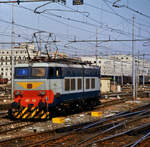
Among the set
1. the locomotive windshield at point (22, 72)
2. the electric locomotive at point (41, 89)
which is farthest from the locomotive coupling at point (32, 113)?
the locomotive windshield at point (22, 72)

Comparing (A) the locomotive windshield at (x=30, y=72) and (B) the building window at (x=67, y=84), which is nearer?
(A) the locomotive windshield at (x=30, y=72)

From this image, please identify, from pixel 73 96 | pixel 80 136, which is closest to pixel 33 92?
pixel 73 96

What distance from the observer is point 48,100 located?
16.9 meters

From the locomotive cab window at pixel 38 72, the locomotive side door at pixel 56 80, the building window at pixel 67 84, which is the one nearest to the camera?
the locomotive cab window at pixel 38 72

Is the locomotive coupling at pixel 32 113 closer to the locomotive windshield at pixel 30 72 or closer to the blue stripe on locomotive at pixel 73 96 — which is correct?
the blue stripe on locomotive at pixel 73 96

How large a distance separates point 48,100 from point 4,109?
800 cm

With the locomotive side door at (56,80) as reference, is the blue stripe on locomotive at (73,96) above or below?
below

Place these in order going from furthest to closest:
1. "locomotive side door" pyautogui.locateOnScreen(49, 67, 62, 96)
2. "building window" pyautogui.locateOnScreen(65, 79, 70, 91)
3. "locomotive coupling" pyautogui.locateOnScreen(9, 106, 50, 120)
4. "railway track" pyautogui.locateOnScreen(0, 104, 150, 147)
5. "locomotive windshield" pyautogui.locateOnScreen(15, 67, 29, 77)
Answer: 1. "building window" pyautogui.locateOnScreen(65, 79, 70, 91)
2. "locomotive windshield" pyautogui.locateOnScreen(15, 67, 29, 77)
3. "locomotive side door" pyautogui.locateOnScreen(49, 67, 62, 96)
4. "locomotive coupling" pyautogui.locateOnScreen(9, 106, 50, 120)
5. "railway track" pyautogui.locateOnScreen(0, 104, 150, 147)

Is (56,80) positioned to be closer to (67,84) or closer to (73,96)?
(67,84)

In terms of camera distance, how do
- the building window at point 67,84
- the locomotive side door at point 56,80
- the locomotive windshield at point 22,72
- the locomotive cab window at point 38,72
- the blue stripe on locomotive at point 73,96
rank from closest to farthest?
1. the locomotive cab window at point 38,72
2. the locomotive side door at point 56,80
3. the locomotive windshield at point 22,72
4. the blue stripe on locomotive at point 73,96
5. the building window at point 67,84

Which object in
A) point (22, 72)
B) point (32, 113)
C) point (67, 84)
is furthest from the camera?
point (67, 84)

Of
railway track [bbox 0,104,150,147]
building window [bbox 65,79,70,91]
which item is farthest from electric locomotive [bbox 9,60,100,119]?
railway track [bbox 0,104,150,147]

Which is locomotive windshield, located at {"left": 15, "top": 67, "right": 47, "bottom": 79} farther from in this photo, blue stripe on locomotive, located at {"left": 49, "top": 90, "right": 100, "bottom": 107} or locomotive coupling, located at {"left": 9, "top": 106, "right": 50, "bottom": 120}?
locomotive coupling, located at {"left": 9, "top": 106, "right": 50, "bottom": 120}

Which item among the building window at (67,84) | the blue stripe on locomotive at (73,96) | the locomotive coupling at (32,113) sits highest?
the building window at (67,84)
